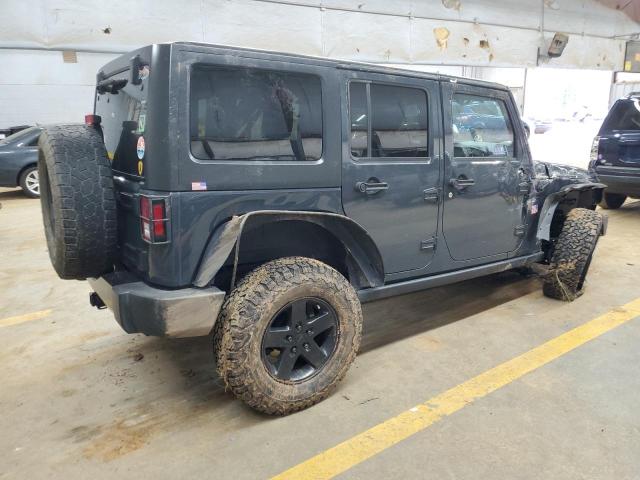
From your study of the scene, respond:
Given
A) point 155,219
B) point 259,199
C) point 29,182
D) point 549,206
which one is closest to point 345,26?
point 29,182

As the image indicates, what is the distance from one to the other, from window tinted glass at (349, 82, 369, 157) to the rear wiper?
49.1 inches

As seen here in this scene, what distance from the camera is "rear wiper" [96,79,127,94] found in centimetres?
269

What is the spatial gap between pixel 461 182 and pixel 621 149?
488cm

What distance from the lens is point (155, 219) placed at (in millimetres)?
2273

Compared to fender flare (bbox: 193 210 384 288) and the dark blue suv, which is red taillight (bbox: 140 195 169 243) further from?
the dark blue suv

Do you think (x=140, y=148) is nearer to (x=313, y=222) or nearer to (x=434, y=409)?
(x=313, y=222)

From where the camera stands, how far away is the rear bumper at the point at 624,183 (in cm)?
673

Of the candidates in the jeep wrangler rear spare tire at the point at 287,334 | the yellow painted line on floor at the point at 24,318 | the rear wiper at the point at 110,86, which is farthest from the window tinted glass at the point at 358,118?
the yellow painted line on floor at the point at 24,318

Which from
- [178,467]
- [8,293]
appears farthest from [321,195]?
[8,293]

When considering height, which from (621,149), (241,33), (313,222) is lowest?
(313,222)

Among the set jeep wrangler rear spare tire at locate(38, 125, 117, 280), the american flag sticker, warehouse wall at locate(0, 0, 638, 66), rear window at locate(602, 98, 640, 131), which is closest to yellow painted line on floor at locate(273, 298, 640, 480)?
the american flag sticker

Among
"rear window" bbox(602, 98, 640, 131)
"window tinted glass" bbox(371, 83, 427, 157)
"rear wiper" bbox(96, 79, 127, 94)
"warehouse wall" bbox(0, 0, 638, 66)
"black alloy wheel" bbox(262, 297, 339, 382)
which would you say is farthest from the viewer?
"warehouse wall" bbox(0, 0, 638, 66)

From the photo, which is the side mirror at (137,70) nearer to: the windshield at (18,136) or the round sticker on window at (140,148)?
the round sticker on window at (140,148)

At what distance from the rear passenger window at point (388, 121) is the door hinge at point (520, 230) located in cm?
123
